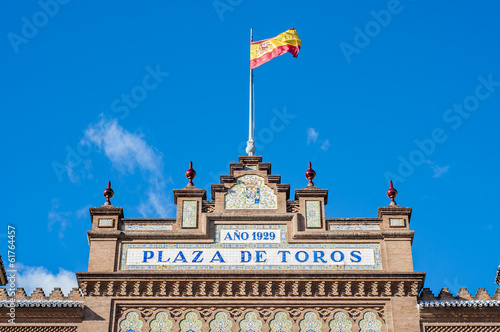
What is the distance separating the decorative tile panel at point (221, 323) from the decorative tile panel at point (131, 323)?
1998mm

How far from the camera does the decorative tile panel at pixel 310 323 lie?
84.7ft

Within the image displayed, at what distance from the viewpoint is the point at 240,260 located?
1061 inches

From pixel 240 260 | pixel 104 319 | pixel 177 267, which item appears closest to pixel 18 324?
pixel 104 319

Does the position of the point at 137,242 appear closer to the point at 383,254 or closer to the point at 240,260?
the point at 240,260

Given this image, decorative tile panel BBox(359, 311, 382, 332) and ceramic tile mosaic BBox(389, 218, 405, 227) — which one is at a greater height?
ceramic tile mosaic BBox(389, 218, 405, 227)

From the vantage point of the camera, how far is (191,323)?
26.0m

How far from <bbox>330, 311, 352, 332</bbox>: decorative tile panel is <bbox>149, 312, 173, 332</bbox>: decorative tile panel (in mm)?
4468

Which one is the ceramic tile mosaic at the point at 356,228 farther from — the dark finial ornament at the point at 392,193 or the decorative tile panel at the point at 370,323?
the decorative tile panel at the point at 370,323

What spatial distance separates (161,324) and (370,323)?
5.77 metres

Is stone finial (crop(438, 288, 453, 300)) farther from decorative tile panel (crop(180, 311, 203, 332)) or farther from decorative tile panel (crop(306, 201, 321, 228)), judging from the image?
decorative tile panel (crop(180, 311, 203, 332))

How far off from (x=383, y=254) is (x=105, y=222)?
817cm

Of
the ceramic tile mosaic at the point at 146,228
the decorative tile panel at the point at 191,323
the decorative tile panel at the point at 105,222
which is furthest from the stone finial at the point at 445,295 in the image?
the decorative tile panel at the point at 105,222

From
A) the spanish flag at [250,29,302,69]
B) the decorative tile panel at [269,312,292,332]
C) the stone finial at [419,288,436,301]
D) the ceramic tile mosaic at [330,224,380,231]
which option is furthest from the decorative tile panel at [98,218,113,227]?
the stone finial at [419,288,436,301]

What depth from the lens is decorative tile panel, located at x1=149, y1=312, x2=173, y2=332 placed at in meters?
25.8
